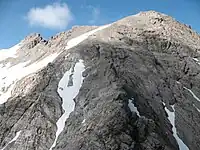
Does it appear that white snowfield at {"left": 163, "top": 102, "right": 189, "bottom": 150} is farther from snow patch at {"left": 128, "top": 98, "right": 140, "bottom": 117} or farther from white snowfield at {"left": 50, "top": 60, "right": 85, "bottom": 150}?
white snowfield at {"left": 50, "top": 60, "right": 85, "bottom": 150}

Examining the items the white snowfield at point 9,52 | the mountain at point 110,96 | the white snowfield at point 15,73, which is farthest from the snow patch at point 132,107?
the white snowfield at point 9,52

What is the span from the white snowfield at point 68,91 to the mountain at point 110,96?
0.13m

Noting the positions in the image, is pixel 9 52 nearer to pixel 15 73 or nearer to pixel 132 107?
Answer: pixel 15 73

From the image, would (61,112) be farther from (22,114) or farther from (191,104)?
(191,104)

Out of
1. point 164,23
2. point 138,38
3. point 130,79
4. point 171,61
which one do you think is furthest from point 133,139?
point 164,23

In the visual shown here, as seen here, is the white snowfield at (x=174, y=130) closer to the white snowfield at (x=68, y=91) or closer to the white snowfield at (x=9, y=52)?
the white snowfield at (x=68, y=91)

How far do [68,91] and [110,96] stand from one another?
893 cm

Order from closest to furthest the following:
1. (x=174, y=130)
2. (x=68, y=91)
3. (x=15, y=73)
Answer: (x=174, y=130)
(x=68, y=91)
(x=15, y=73)

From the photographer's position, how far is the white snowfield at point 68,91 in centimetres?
5100

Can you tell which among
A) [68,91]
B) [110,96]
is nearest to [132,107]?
[110,96]

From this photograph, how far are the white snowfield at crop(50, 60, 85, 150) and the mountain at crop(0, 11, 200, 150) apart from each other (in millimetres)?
132

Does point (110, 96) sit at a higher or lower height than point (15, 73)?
lower

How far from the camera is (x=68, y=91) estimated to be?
5594cm

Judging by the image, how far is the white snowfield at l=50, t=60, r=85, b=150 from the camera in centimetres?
5100
